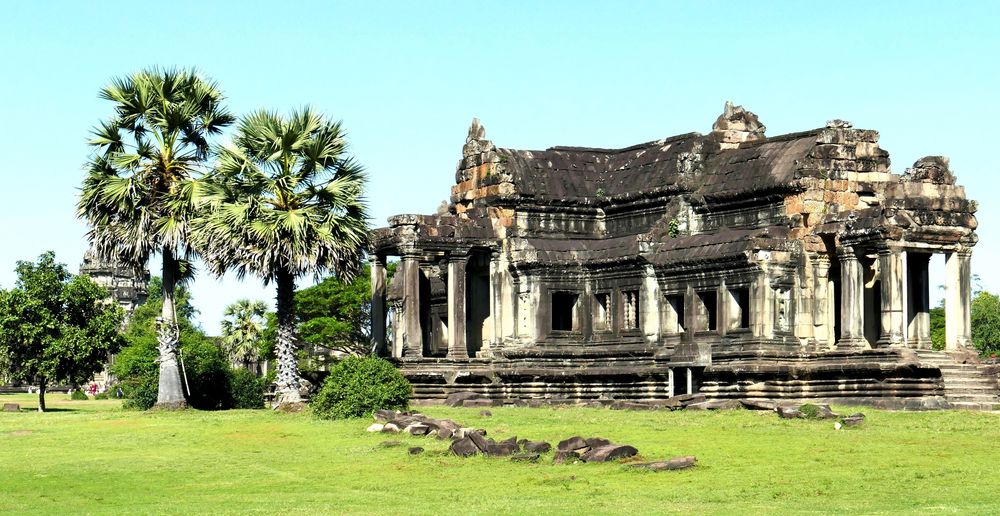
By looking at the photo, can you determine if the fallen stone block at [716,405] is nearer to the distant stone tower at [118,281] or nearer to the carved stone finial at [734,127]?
the carved stone finial at [734,127]

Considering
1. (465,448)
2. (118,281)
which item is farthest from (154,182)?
(118,281)

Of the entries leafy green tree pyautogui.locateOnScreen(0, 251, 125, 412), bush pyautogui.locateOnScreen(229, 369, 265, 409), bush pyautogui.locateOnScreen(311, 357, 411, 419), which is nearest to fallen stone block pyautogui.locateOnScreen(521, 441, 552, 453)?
bush pyautogui.locateOnScreen(311, 357, 411, 419)

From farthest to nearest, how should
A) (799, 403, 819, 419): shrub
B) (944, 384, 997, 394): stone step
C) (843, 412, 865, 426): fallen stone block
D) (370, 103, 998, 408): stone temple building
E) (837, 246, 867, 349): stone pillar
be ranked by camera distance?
(837, 246, 867, 349): stone pillar
(370, 103, 998, 408): stone temple building
(944, 384, 997, 394): stone step
(799, 403, 819, 419): shrub
(843, 412, 865, 426): fallen stone block

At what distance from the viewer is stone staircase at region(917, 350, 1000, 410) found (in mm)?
40469

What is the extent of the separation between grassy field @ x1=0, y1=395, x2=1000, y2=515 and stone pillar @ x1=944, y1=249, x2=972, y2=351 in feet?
17.5

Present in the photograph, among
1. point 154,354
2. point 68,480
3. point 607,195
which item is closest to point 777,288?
point 607,195

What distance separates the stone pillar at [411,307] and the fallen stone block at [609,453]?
19.1 m

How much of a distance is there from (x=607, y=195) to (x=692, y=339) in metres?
6.83

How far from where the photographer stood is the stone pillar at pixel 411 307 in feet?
157

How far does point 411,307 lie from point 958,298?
15.1m

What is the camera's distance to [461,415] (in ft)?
135

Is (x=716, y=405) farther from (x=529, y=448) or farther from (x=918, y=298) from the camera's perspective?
(x=529, y=448)

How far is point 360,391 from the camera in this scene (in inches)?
1570

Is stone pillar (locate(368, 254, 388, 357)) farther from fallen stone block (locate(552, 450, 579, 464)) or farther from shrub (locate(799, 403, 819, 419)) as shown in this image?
fallen stone block (locate(552, 450, 579, 464))
